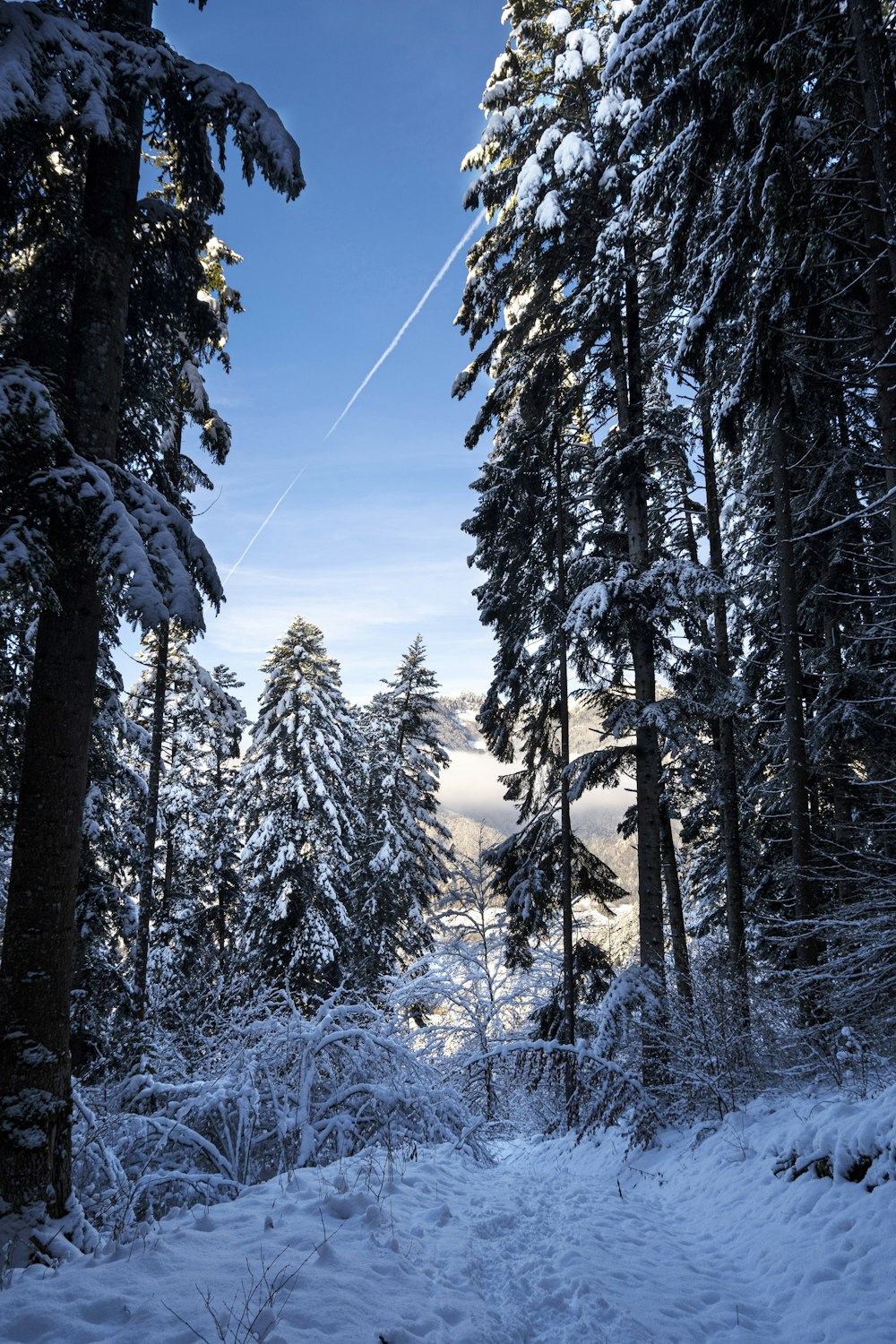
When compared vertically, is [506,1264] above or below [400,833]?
below

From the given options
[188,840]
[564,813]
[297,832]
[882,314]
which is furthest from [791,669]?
[188,840]

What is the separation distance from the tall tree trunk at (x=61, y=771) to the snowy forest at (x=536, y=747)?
0.03m

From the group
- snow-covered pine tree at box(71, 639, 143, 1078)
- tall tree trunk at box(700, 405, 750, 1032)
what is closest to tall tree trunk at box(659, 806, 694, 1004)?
tall tree trunk at box(700, 405, 750, 1032)

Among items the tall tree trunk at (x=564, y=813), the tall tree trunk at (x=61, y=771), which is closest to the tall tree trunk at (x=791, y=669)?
the tall tree trunk at (x=564, y=813)

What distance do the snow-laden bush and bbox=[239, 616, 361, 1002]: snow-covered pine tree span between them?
10078 mm

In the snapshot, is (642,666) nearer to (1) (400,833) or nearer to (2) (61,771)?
(2) (61,771)

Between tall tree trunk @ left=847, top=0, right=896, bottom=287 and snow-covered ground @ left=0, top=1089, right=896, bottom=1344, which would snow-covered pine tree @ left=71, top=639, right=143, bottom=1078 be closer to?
snow-covered ground @ left=0, top=1089, right=896, bottom=1344

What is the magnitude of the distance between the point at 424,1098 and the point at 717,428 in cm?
920

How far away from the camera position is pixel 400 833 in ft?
70.7

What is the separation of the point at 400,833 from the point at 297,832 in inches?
167

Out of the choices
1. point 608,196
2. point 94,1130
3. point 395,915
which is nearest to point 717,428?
point 608,196

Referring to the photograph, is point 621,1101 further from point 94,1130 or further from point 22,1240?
point 22,1240

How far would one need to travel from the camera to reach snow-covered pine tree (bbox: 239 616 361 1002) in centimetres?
1758

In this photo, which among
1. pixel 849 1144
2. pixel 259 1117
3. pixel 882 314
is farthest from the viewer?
pixel 259 1117
